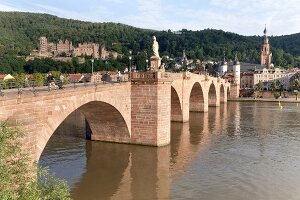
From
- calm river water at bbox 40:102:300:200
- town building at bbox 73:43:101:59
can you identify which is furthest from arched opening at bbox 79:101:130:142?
town building at bbox 73:43:101:59

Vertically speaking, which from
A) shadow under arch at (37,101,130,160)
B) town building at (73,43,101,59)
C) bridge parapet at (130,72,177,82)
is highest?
town building at (73,43,101,59)

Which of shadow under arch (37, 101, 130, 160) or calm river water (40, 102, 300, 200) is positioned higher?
shadow under arch (37, 101, 130, 160)

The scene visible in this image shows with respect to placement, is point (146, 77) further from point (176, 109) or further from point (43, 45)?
point (43, 45)

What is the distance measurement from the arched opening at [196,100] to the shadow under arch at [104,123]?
97.5ft

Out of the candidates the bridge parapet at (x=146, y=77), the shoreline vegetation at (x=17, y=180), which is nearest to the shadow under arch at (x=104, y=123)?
the bridge parapet at (x=146, y=77)

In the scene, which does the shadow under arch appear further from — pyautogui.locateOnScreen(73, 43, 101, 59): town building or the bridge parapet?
pyautogui.locateOnScreen(73, 43, 101, 59): town building

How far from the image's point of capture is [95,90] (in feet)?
84.1

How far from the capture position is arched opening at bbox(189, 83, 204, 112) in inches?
Answer: 2385

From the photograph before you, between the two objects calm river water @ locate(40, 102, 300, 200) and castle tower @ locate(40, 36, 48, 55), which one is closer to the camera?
calm river water @ locate(40, 102, 300, 200)

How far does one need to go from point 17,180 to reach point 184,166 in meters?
16.2

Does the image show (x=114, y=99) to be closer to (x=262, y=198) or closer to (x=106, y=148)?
(x=106, y=148)

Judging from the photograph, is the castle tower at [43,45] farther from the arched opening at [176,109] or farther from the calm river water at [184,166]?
the calm river water at [184,166]

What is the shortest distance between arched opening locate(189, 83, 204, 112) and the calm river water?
19.6 metres

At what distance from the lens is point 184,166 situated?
26.8 meters
